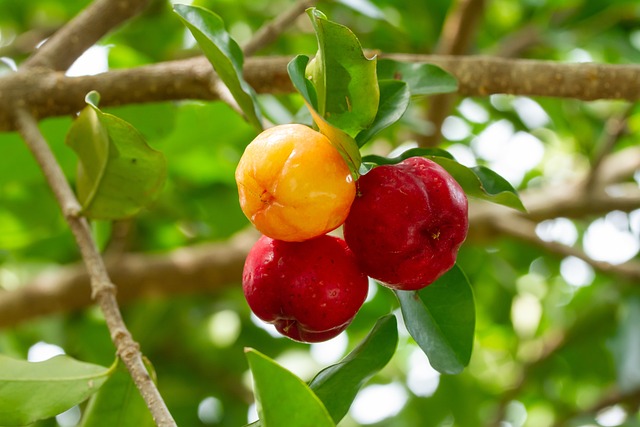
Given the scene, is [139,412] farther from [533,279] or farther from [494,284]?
[533,279]

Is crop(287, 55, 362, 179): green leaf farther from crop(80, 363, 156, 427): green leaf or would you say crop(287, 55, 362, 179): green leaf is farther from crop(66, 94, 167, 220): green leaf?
crop(80, 363, 156, 427): green leaf

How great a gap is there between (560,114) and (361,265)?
5.98 ft

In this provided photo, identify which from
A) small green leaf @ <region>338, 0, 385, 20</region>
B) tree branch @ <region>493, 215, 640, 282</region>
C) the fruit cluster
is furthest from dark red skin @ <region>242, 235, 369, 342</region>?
tree branch @ <region>493, 215, 640, 282</region>

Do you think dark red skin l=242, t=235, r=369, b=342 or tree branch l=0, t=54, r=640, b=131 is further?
tree branch l=0, t=54, r=640, b=131

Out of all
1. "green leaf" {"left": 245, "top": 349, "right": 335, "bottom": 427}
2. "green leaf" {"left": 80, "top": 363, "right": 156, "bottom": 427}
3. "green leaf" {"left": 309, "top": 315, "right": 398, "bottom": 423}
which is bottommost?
"green leaf" {"left": 80, "top": 363, "right": 156, "bottom": 427}


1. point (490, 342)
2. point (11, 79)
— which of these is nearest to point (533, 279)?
point (490, 342)

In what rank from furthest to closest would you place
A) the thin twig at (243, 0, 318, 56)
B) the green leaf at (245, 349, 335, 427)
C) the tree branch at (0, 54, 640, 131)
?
the thin twig at (243, 0, 318, 56) → the tree branch at (0, 54, 640, 131) → the green leaf at (245, 349, 335, 427)

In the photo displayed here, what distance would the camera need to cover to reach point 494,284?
2625mm

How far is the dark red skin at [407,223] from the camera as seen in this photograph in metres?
0.84

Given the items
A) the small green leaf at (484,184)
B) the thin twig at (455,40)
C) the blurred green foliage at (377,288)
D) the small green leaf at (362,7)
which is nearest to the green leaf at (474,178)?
the small green leaf at (484,184)

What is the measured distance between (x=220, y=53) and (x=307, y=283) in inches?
10.9

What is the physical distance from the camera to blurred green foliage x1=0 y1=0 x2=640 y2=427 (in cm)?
231

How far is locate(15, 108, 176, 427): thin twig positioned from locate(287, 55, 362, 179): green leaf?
0.95ft

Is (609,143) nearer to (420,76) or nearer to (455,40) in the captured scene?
(455,40)
